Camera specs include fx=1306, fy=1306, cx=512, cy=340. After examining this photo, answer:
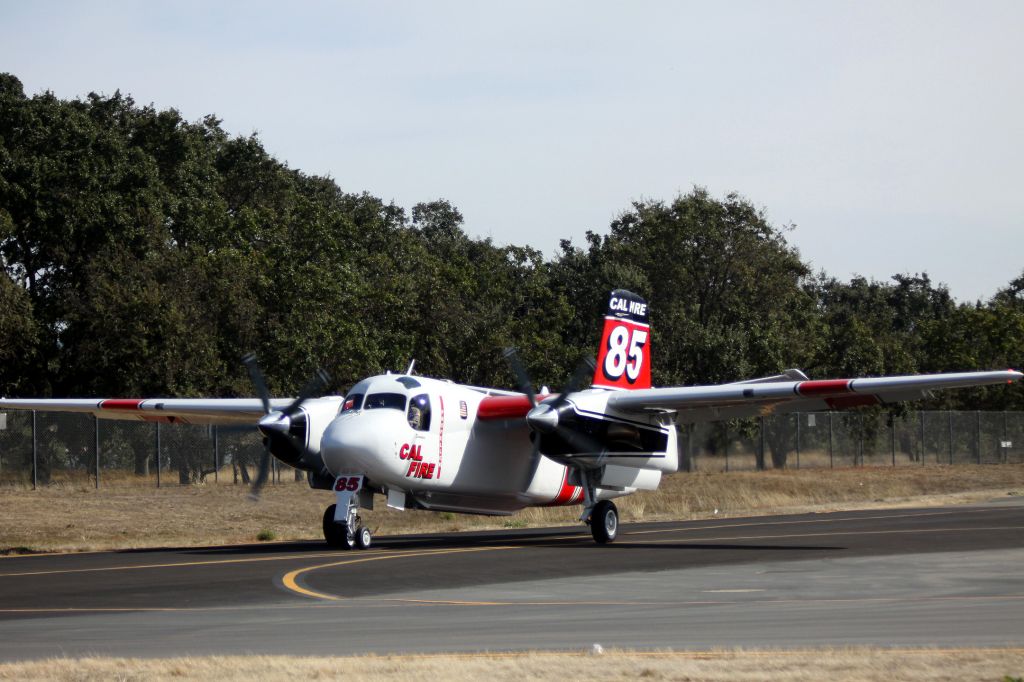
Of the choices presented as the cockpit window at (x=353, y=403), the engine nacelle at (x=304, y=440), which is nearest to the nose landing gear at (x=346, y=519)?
the engine nacelle at (x=304, y=440)

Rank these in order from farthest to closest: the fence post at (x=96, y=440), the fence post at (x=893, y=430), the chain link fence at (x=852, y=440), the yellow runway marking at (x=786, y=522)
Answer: the fence post at (x=893, y=430) → the chain link fence at (x=852, y=440) → the fence post at (x=96, y=440) → the yellow runway marking at (x=786, y=522)

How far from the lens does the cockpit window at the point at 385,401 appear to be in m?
25.9

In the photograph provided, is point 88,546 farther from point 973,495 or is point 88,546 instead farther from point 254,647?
point 973,495

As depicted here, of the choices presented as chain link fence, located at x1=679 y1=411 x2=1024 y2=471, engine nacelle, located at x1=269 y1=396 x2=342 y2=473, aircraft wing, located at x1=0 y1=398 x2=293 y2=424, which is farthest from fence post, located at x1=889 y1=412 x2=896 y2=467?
engine nacelle, located at x1=269 y1=396 x2=342 y2=473

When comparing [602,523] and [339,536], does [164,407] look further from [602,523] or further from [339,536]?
[602,523]

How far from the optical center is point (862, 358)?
66.8m

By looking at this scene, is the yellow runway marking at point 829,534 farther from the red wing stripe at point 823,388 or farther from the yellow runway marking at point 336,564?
the red wing stripe at point 823,388

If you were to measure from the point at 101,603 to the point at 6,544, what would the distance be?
15.0 m

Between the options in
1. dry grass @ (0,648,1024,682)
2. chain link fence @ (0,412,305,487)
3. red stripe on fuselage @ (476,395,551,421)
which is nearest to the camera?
dry grass @ (0,648,1024,682)

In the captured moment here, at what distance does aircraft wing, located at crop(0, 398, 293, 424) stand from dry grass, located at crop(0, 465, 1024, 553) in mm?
3083

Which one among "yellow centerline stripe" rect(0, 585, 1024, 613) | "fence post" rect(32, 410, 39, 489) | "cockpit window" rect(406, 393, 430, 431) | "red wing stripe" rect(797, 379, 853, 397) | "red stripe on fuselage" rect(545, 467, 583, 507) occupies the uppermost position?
"red wing stripe" rect(797, 379, 853, 397)

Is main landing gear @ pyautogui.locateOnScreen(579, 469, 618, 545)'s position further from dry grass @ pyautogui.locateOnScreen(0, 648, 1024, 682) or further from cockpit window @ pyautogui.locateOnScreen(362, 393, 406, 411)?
dry grass @ pyautogui.locateOnScreen(0, 648, 1024, 682)

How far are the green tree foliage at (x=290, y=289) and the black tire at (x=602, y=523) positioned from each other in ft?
65.7

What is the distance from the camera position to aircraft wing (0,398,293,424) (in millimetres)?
30906
